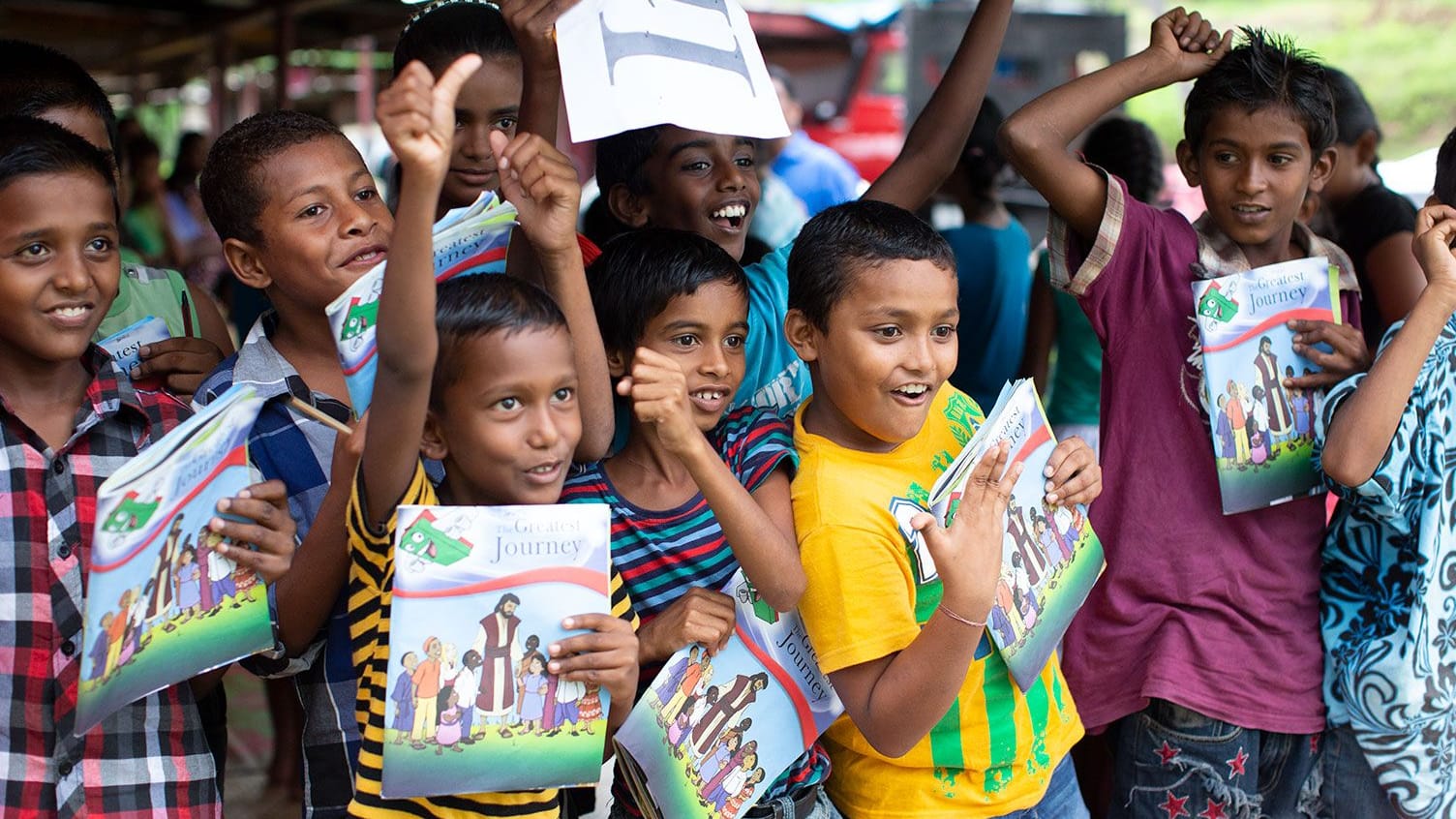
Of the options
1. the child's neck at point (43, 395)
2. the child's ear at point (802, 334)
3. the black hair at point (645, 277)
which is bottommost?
the child's neck at point (43, 395)

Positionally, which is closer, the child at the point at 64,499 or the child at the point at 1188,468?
the child at the point at 64,499

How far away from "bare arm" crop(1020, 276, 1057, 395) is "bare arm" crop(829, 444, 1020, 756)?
7.31ft

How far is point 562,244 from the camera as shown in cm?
190

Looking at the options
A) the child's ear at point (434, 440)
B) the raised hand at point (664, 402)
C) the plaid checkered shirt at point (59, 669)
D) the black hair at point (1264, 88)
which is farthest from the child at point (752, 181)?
the plaid checkered shirt at point (59, 669)

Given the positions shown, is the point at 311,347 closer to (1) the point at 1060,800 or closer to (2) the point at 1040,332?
(1) the point at 1060,800

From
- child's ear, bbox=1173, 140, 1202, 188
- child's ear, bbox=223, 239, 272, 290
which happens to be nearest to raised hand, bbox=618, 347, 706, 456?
child's ear, bbox=223, 239, 272, 290

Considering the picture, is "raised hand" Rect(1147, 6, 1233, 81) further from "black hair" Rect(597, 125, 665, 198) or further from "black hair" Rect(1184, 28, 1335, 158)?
"black hair" Rect(597, 125, 665, 198)

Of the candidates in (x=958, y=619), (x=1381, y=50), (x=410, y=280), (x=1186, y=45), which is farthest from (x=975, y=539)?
(x=1381, y=50)

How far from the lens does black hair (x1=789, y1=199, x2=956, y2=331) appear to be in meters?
2.07

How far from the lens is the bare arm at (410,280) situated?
1.58 m

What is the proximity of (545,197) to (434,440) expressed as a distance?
0.37 m

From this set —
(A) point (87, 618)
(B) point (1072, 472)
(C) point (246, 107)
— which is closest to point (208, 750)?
(A) point (87, 618)

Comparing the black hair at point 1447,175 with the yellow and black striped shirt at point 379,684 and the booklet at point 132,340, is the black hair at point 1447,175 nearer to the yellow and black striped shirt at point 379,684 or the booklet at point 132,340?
the yellow and black striped shirt at point 379,684

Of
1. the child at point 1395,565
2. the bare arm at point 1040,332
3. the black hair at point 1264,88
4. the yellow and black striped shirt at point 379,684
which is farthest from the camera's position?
the bare arm at point 1040,332
